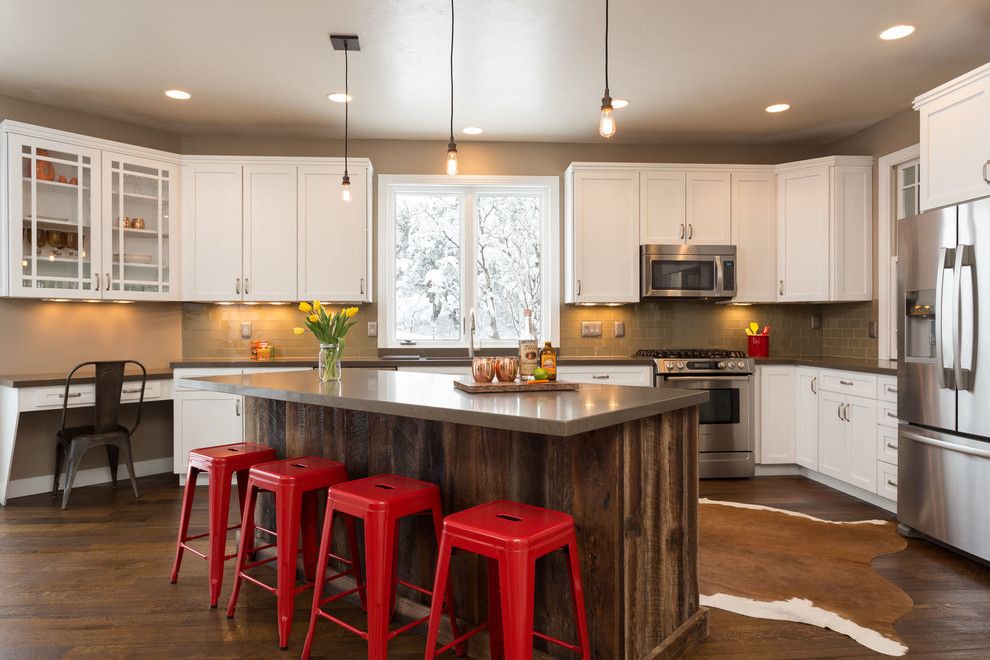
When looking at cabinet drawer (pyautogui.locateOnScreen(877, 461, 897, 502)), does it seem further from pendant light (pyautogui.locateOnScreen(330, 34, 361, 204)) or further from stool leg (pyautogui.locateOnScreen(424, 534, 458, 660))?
pendant light (pyautogui.locateOnScreen(330, 34, 361, 204))

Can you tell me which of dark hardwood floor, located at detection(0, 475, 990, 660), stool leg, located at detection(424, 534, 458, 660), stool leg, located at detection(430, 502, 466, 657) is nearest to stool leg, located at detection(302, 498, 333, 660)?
dark hardwood floor, located at detection(0, 475, 990, 660)

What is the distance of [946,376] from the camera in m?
3.25

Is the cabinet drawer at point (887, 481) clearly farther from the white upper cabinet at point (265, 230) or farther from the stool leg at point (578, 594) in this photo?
the white upper cabinet at point (265, 230)

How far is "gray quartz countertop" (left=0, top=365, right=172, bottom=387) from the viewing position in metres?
4.03

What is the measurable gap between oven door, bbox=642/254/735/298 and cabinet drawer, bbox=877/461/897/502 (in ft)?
5.64

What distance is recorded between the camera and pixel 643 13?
3.28m

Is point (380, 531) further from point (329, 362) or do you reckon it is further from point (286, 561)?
point (329, 362)

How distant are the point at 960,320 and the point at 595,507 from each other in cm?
236

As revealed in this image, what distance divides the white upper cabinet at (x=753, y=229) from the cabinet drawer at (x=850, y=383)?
941mm

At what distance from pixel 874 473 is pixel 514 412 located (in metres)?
3.33

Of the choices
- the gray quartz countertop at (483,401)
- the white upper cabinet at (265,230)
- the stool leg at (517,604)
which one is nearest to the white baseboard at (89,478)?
the white upper cabinet at (265,230)

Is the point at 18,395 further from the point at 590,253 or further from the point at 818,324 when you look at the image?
the point at 818,324

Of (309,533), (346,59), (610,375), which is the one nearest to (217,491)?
(309,533)

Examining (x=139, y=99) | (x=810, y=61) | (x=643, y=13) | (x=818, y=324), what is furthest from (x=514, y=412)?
(x=818, y=324)
